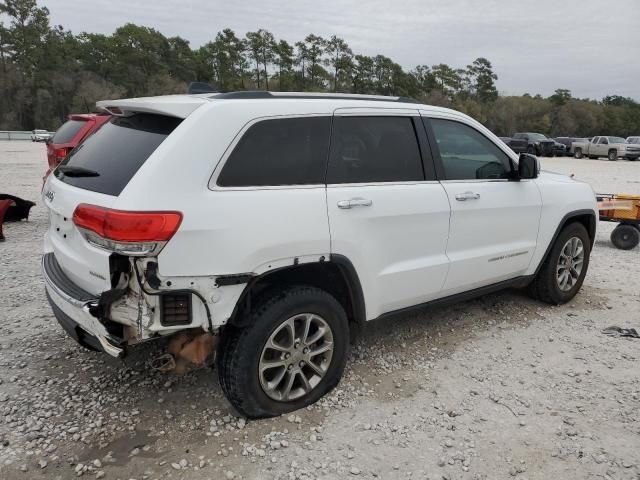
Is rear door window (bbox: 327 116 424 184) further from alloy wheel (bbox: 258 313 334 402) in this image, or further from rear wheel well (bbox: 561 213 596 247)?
rear wheel well (bbox: 561 213 596 247)

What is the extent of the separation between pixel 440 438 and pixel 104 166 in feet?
8.02

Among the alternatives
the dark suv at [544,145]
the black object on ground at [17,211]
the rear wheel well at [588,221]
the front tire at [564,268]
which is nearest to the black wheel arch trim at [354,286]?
the front tire at [564,268]

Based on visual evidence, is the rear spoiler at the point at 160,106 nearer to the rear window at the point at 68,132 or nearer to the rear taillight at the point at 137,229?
the rear taillight at the point at 137,229

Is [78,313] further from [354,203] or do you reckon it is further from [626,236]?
[626,236]

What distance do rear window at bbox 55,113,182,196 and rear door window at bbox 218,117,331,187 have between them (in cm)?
39

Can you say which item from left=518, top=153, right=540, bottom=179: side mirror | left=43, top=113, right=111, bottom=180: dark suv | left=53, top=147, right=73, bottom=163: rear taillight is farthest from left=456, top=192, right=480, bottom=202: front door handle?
left=53, top=147, right=73, bottom=163: rear taillight

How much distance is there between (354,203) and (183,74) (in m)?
80.5

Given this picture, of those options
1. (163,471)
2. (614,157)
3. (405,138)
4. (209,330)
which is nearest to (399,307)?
(405,138)

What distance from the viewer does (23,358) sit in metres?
3.70

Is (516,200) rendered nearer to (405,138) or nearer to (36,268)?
(405,138)

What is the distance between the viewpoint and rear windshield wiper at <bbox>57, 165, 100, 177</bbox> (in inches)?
112

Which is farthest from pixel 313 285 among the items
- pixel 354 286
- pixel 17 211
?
pixel 17 211

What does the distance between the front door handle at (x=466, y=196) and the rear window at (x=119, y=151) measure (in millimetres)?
2045

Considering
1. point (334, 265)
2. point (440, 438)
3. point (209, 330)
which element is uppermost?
point (334, 265)
